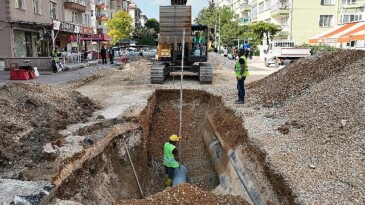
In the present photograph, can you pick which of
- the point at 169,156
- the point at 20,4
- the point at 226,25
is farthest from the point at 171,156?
the point at 226,25

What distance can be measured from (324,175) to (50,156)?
15.2 ft

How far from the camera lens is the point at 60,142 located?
298 inches

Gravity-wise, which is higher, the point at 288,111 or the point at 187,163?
the point at 288,111

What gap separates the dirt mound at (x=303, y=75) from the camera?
440 inches

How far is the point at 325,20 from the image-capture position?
150 ft

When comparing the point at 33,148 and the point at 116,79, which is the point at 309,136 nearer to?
the point at 33,148

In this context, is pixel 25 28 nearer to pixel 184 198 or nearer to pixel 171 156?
pixel 171 156

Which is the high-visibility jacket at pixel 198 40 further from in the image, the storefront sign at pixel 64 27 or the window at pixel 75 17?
the window at pixel 75 17

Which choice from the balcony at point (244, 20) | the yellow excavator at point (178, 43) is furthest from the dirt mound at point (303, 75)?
the balcony at point (244, 20)

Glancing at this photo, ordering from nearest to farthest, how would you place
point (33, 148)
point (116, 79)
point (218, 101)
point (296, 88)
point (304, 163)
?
point (304, 163) < point (33, 148) < point (296, 88) < point (218, 101) < point (116, 79)

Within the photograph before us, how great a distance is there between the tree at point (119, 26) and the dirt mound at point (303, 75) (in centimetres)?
5614

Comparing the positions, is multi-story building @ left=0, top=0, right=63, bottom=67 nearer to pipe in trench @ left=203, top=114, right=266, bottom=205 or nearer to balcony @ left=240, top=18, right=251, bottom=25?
pipe in trench @ left=203, top=114, right=266, bottom=205

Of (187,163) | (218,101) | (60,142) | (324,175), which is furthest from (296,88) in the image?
(60,142)

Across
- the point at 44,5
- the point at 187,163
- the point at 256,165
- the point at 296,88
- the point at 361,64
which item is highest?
the point at 44,5
